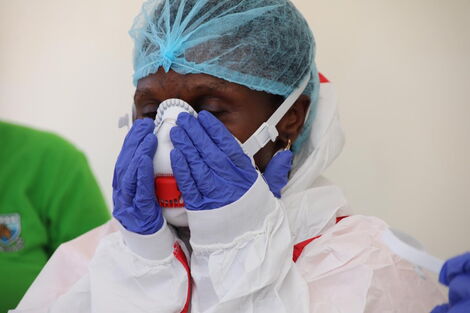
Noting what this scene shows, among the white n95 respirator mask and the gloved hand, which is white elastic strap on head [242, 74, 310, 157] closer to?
the white n95 respirator mask

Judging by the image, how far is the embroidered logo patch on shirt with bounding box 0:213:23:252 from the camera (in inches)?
51.8

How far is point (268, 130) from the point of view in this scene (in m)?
1.06

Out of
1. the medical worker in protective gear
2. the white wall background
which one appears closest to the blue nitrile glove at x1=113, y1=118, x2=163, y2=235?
the medical worker in protective gear

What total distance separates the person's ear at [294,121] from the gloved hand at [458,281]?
526 millimetres

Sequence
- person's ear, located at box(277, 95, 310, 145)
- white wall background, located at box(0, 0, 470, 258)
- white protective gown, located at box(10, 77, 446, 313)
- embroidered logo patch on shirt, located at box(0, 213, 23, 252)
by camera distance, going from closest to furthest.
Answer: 1. white protective gown, located at box(10, 77, 446, 313)
2. person's ear, located at box(277, 95, 310, 145)
3. embroidered logo patch on shirt, located at box(0, 213, 23, 252)
4. white wall background, located at box(0, 0, 470, 258)

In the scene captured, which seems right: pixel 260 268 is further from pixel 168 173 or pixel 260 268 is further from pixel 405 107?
pixel 405 107

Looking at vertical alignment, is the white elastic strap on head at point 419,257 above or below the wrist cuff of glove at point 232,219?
above

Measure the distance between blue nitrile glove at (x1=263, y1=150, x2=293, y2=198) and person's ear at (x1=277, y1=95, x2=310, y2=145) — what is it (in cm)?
9

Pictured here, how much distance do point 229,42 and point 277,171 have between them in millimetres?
269

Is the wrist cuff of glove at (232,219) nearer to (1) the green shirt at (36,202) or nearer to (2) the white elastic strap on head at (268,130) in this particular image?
(2) the white elastic strap on head at (268,130)

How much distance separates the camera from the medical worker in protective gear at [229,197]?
914mm

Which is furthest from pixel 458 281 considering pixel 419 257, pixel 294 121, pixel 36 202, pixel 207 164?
pixel 36 202

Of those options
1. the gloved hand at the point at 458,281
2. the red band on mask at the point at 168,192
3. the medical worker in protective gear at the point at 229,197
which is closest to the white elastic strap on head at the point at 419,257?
the gloved hand at the point at 458,281

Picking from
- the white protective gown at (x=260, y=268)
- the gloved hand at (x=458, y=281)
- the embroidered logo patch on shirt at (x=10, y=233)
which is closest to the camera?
the gloved hand at (x=458, y=281)
